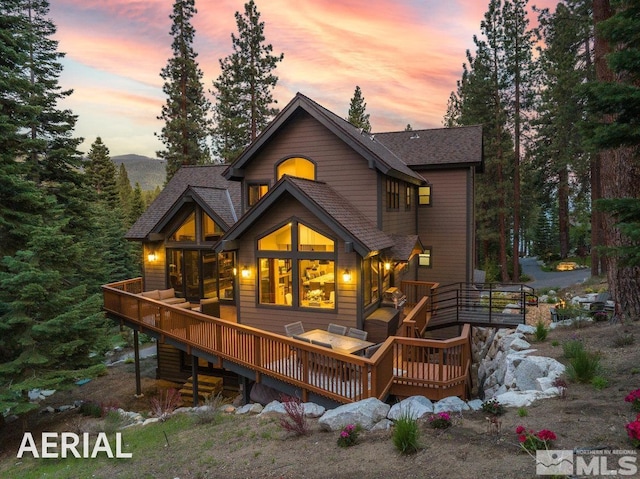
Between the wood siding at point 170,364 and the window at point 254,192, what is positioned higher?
the window at point 254,192

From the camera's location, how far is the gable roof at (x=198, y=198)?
14.7 meters

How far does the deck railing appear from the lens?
8164mm

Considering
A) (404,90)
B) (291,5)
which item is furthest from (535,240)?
(291,5)

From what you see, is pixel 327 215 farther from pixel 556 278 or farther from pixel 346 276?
pixel 556 278

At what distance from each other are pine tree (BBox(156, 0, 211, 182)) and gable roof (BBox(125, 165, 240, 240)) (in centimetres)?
934

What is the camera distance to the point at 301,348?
8.98 meters

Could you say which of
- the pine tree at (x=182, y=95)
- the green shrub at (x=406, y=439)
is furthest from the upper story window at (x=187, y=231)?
the pine tree at (x=182, y=95)

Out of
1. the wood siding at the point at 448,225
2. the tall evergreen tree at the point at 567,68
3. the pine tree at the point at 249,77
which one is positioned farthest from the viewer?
the pine tree at the point at 249,77

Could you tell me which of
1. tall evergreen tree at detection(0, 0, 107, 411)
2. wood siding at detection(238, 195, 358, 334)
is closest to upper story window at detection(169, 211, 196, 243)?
tall evergreen tree at detection(0, 0, 107, 411)

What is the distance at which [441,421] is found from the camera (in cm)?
620

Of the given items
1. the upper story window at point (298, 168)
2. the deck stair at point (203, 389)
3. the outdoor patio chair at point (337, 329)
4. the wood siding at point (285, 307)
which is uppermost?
the upper story window at point (298, 168)

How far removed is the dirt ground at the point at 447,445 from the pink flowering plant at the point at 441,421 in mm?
84

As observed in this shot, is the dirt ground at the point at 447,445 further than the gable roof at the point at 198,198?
No

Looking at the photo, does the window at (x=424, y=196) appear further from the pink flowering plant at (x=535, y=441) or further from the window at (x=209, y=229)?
the pink flowering plant at (x=535, y=441)
